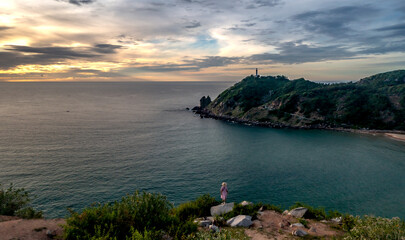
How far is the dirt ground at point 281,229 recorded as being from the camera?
1981 centimetres

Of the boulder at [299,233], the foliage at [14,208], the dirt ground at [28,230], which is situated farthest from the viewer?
the foliage at [14,208]

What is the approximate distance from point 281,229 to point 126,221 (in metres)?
13.9

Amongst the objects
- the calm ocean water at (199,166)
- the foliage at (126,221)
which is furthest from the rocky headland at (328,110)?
the foliage at (126,221)

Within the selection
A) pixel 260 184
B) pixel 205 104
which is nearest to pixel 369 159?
pixel 260 184

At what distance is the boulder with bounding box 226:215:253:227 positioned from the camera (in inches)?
858

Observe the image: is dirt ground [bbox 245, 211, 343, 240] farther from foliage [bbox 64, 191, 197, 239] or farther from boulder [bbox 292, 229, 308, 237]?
foliage [bbox 64, 191, 197, 239]

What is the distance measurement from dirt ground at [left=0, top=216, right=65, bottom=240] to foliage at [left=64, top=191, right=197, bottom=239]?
2.01 meters

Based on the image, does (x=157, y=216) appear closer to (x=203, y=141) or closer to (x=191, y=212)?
(x=191, y=212)

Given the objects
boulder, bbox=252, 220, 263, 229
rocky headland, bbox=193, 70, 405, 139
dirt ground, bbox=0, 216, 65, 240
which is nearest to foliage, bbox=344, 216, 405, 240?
boulder, bbox=252, 220, 263, 229

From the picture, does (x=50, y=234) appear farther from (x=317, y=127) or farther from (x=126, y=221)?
(x=317, y=127)

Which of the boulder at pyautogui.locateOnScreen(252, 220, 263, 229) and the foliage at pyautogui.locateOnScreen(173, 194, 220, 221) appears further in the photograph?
the foliage at pyautogui.locateOnScreen(173, 194, 220, 221)

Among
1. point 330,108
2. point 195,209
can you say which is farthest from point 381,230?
point 330,108

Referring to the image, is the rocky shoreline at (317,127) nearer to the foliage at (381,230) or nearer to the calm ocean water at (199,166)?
the calm ocean water at (199,166)

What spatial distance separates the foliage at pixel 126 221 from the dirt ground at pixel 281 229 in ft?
21.5
